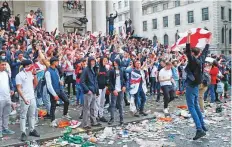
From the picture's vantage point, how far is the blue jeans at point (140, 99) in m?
10.3

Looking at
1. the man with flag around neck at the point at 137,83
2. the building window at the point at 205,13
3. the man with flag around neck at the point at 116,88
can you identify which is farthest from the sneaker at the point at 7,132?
the building window at the point at 205,13

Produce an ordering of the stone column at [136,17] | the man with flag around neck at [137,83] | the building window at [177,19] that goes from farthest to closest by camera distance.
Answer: the building window at [177,19], the stone column at [136,17], the man with flag around neck at [137,83]

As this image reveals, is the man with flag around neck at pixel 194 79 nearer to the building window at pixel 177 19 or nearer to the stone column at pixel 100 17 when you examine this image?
the stone column at pixel 100 17

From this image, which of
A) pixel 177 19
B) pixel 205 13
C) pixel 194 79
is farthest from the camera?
pixel 177 19

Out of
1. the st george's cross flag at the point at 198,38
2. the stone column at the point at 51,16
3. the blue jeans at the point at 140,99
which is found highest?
the stone column at the point at 51,16

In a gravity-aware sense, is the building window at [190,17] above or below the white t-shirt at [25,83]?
above

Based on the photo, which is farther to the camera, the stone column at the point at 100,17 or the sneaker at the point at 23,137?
the stone column at the point at 100,17

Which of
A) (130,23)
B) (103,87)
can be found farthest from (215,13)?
(103,87)

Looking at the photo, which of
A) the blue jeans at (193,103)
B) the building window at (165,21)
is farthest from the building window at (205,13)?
the blue jeans at (193,103)

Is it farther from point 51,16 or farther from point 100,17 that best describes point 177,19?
point 51,16

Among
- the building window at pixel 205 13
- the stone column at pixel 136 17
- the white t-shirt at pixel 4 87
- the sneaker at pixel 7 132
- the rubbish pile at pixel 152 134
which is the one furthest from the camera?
the building window at pixel 205 13

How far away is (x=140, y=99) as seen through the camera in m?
10.9

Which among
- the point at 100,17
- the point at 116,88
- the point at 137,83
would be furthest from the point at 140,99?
the point at 100,17

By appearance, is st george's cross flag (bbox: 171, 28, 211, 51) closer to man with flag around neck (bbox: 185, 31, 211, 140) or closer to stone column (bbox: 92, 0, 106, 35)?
man with flag around neck (bbox: 185, 31, 211, 140)
